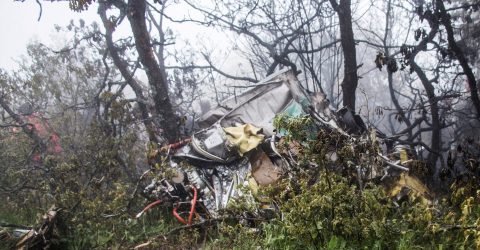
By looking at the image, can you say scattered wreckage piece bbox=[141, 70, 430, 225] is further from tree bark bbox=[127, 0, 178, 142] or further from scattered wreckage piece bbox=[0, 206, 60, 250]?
scattered wreckage piece bbox=[0, 206, 60, 250]

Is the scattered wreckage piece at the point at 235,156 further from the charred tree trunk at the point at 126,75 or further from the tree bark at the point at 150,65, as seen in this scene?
the charred tree trunk at the point at 126,75

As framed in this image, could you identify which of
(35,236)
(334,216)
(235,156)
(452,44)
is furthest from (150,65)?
(452,44)

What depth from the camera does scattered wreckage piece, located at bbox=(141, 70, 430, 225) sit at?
5.15 m

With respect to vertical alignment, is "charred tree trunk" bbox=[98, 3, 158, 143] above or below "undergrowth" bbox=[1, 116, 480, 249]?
above

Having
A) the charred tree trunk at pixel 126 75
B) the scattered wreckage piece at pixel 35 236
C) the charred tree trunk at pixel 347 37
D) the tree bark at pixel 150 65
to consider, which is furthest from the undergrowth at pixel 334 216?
the charred tree trunk at pixel 347 37

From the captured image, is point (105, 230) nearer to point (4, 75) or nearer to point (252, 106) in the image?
point (252, 106)

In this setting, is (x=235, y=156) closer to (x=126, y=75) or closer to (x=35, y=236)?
(x=35, y=236)

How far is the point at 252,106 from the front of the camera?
638 cm

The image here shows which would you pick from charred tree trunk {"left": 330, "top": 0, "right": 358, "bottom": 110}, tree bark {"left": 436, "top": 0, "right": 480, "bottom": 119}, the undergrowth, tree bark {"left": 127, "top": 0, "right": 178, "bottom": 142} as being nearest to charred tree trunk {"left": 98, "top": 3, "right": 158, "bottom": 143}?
tree bark {"left": 127, "top": 0, "right": 178, "bottom": 142}

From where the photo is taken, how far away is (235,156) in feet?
18.2

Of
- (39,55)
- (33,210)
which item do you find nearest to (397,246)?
(33,210)

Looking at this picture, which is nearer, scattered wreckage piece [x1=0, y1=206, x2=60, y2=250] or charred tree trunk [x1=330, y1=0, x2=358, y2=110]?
scattered wreckage piece [x1=0, y1=206, x2=60, y2=250]

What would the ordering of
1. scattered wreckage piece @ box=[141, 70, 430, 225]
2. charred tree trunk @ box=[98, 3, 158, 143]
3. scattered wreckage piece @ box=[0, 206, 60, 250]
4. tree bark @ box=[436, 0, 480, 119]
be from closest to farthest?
scattered wreckage piece @ box=[0, 206, 60, 250] < scattered wreckage piece @ box=[141, 70, 430, 225] < tree bark @ box=[436, 0, 480, 119] < charred tree trunk @ box=[98, 3, 158, 143]

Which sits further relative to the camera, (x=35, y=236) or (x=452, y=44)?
(x=452, y=44)
